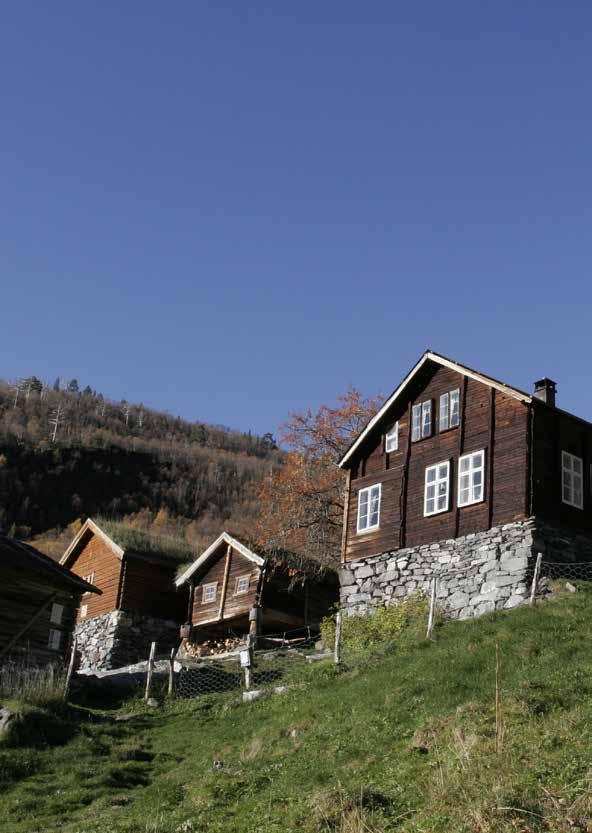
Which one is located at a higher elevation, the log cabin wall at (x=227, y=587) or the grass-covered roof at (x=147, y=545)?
the grass-covered roof at (x=147, y=545)

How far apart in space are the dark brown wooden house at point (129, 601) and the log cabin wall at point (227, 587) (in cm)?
324

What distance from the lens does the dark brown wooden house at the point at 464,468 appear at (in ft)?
99.1

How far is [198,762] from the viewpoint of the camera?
808 inches

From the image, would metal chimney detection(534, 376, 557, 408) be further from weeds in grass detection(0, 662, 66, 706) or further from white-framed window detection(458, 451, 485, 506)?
weeds in grass detection(0, 662, 66, 706)

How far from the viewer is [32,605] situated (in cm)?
3150

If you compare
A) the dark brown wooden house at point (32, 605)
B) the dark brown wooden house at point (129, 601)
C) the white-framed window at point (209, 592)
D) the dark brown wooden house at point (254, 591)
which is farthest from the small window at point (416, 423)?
the dark brown wooden house at point (129, 601)

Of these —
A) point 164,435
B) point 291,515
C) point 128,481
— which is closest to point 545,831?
point 291,515

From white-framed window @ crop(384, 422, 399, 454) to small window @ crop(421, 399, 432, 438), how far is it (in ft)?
4.05

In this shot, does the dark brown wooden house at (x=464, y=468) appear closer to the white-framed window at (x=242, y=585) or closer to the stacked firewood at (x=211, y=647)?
the white-framed window at (x=242, y=585)

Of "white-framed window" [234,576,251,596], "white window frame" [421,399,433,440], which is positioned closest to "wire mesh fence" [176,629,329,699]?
"white-framed window" [234,576,251,596]

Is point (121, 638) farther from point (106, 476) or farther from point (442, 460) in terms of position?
point (106, 476)

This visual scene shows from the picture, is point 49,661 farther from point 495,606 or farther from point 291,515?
point 291,515

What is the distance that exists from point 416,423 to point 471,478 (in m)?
3.70

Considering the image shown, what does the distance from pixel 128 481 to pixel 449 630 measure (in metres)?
129
